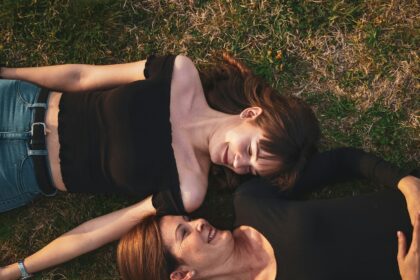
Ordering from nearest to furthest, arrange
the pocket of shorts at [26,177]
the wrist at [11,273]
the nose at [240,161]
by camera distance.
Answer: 1. the nose at [240,161]
2. the pocket of shorts at [26,177]
3. the wrist at [11,273]

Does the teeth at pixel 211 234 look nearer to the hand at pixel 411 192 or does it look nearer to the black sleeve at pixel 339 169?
the black sleeve at pixel 339 169

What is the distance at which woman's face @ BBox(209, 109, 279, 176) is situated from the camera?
345 centimetres

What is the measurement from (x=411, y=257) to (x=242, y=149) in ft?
4.62

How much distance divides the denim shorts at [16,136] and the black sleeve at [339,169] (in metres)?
2.17

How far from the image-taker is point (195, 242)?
135 inches

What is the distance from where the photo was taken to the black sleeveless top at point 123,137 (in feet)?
11.8

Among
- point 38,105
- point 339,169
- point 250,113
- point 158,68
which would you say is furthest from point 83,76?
point 339,169

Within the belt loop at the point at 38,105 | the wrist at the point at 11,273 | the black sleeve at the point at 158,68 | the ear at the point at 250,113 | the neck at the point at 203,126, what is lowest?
the wrist at the point at 11,273

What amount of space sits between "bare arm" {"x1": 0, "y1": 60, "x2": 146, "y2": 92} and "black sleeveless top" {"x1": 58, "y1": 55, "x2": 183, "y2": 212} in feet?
0.58

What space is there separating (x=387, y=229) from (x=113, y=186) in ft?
7.07

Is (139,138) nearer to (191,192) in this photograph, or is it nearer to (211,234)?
(191,192)

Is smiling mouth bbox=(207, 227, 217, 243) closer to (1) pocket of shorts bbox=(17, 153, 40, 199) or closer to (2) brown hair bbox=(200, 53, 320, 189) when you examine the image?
(2) brown hair bbox=(200, 53, 320, 189)

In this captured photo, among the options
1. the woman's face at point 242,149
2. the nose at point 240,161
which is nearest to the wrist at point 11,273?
the woman's face at point 242,149

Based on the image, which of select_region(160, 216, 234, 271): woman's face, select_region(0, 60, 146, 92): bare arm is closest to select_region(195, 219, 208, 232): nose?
select_region(160, 216, 234, 271): woman's face
